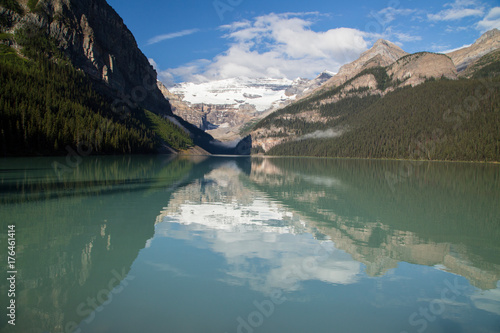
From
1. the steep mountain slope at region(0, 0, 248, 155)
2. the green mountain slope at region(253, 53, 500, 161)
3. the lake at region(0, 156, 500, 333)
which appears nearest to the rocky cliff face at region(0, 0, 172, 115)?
the steep mountain slope at region(0, 0, 248, 155)

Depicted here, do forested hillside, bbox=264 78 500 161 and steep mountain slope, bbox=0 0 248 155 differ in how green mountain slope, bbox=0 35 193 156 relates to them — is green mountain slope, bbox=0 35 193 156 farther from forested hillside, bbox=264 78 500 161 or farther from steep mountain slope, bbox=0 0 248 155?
forested hillside, bbox=264 78 500 161

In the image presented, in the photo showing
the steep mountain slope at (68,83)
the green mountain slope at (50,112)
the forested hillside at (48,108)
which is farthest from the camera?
the steep mountain slope at (68,83)

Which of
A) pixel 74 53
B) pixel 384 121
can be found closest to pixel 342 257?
pixel 74 53

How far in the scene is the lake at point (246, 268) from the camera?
688 centimetres

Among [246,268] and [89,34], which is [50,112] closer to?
[246,268]

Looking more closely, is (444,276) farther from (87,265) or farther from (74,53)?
(74,53)

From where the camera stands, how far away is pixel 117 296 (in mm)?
7633

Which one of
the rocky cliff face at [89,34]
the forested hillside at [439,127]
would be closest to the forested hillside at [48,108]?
the rocky cliff face at [89,34]

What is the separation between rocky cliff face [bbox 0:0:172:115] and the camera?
13912 cm

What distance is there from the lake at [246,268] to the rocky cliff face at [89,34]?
155 metres

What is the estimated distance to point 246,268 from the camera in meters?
9.90

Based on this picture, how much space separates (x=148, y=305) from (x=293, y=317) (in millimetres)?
3365

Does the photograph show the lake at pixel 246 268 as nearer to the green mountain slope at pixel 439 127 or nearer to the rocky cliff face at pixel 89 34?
the green mountain slope at pixel 439 127

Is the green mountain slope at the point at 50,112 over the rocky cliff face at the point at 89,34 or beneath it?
beneath
